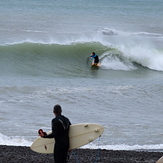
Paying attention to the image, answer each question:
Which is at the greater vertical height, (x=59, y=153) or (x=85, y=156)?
(x=59, y=153)

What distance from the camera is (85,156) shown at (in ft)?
27.7

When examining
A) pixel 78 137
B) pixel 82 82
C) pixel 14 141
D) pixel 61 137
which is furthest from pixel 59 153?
pixel 82 82

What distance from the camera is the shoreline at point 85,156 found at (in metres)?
8.04

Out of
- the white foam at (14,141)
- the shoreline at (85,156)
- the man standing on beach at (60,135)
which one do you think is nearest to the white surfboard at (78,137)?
→ the man standing on beach at (60,135)

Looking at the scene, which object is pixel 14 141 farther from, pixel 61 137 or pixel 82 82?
pixel 82 82

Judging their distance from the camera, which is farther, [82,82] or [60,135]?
[82,82]

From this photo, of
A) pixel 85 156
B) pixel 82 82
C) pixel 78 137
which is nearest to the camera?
pixel 78 137

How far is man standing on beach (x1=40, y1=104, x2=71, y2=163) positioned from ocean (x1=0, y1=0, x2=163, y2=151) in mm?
3659

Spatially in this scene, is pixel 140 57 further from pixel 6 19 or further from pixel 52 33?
pixel 6 19

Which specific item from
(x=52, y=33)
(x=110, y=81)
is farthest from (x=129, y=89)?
(x=52, y=33)

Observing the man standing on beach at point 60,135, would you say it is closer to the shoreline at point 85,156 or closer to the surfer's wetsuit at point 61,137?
the surfer's wetsuit at point 61,137

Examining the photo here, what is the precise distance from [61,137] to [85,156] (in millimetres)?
1893

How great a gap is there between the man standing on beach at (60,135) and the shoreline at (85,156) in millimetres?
1026

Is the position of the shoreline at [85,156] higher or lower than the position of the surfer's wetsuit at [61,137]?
lower
